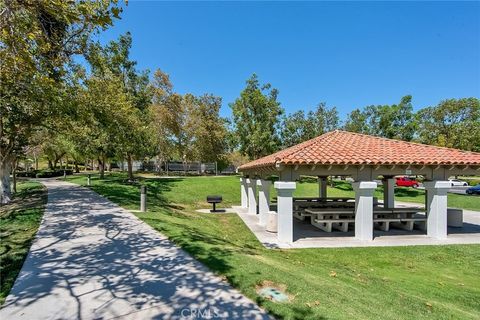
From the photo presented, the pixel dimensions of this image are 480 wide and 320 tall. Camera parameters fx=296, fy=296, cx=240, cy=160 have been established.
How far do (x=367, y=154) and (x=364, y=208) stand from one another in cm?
179

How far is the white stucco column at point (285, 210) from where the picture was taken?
914cm

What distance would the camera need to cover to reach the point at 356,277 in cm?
615

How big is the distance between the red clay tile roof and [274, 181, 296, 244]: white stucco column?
2.64 ft

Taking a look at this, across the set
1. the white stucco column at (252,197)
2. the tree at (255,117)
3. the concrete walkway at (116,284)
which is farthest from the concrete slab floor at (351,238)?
the tree at (255,117)

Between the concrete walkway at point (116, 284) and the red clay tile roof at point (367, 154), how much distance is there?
184 inches

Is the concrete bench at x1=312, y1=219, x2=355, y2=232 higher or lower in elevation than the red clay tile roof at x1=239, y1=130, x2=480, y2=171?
lower

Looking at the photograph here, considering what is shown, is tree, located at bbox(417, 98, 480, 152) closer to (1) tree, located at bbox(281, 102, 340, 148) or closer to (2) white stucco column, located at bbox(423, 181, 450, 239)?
(1) tree, located at bbox(281, 102, 340, 148)

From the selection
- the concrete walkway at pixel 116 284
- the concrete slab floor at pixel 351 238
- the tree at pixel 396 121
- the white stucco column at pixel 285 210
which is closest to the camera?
the concrete walkway at pixel 116 284

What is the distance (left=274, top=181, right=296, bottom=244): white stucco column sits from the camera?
9.14m

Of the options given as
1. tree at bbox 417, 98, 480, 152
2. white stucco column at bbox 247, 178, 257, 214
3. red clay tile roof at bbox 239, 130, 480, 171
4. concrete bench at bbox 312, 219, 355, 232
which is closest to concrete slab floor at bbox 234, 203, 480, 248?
concrete bench at bbox 312, 219, 355, 232

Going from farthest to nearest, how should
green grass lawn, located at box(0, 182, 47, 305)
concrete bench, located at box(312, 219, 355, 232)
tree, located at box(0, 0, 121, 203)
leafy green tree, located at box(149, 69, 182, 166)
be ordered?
leafy green tree, located at box(149, 69, 182, 166), concrete bench, located at box(312, 219, 355, 232), tree, located at box(0, 0, 121, 203), green grass lawn, located at box(0, 182, 47, 305)

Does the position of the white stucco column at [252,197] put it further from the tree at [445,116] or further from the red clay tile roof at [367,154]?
the tree at [445,116]

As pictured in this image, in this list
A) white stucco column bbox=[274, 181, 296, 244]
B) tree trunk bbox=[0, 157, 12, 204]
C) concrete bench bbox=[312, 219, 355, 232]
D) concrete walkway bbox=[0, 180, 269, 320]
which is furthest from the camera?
tree trunk bbox=[0, 157, 12, 204]

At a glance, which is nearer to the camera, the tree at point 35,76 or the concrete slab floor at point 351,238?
the tree at point 35,76
